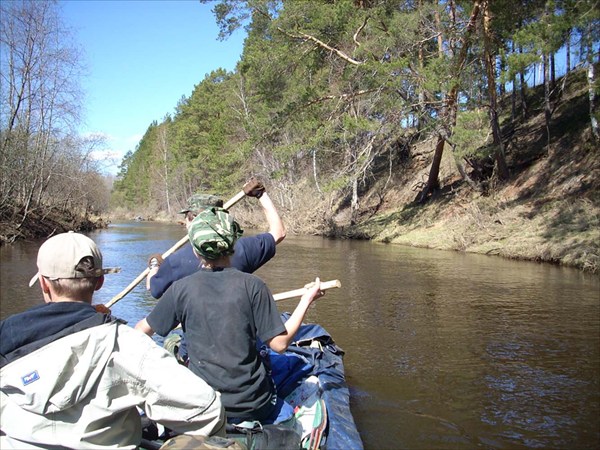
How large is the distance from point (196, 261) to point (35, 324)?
4.99ft

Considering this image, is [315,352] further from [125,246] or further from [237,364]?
[125,246]

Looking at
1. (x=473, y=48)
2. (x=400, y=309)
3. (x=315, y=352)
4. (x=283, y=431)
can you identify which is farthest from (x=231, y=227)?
(x=473, y=48)

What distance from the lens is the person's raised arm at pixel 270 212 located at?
137 inches

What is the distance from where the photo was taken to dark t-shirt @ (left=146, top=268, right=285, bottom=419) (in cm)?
241

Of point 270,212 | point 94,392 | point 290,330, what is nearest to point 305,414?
point 290,330

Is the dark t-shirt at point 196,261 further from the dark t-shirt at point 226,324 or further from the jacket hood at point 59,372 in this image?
the jacket hood at point 59,372

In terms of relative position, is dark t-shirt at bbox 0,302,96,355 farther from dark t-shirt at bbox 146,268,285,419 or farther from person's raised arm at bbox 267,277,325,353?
person's raised arm at bbox 267,277,325,353

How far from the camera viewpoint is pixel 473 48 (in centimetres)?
1559

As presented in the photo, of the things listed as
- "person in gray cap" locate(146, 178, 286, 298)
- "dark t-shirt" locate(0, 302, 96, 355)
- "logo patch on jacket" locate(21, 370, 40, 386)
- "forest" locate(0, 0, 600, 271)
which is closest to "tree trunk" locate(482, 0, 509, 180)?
"forest" locate(0, 0, 600, 271)

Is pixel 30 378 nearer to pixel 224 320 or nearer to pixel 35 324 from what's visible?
pixel 35 324

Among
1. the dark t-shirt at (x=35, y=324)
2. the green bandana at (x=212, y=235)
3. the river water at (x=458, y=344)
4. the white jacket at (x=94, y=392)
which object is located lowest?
the river water at (x=458, y=344)

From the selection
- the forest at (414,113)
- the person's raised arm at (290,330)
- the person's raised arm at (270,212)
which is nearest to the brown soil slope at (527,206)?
the forest at (414,113)

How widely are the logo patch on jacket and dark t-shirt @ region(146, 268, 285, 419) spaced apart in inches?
31.9

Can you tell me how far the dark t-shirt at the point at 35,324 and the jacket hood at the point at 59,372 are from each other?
0.25ft
